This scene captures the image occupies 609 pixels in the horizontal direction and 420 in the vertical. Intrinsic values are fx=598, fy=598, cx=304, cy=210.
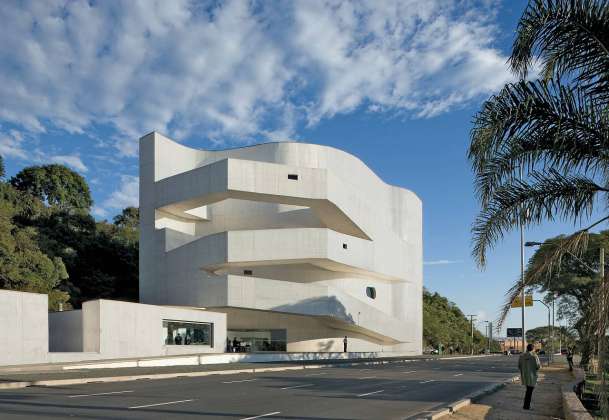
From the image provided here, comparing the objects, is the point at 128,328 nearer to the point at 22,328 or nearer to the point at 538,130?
the point at 22,328

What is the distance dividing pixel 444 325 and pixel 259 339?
48.7 m

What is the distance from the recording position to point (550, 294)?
4531 cm

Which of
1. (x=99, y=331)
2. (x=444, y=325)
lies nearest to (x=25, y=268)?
(x=99, y=331)

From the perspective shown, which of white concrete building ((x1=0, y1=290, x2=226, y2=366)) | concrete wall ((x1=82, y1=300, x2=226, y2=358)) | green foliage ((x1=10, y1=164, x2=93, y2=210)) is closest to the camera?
white concrete building ((x1=0, y1=290, x2=226, y2=366))

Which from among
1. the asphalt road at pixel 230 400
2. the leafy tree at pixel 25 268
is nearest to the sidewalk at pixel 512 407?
the asphalt road at pixel 230 400

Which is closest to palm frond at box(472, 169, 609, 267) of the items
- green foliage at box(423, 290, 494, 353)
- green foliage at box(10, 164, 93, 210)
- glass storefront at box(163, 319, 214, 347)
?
glass storefront at box(163, 319, 214, 347)

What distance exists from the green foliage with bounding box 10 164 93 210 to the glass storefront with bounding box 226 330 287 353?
108ft

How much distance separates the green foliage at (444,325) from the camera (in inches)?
3179

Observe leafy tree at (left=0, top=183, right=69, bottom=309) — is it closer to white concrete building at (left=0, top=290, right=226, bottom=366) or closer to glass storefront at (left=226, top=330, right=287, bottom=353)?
white concrete building at (left=0, top=290, right=226, bottom=366)

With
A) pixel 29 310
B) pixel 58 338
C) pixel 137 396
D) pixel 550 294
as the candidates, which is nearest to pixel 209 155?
pixel 58 338

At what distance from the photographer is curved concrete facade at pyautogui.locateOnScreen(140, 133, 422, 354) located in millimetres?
41344

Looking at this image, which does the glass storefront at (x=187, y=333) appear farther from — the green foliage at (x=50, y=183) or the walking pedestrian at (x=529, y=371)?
the green foliage at (x=50, y=183)

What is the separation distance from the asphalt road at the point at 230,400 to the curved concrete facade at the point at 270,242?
21.0 metres

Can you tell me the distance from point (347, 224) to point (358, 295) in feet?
24.6
